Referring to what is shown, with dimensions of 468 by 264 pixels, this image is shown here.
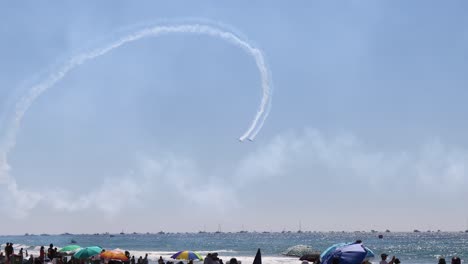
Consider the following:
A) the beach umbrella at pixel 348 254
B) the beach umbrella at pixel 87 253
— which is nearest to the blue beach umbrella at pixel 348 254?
the beach umbrella at pixel 348 254

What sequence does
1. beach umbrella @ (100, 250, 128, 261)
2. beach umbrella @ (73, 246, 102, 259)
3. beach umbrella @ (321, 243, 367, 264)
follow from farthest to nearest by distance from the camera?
beach umbrella @ (100, 250, 128, 261) → beach umbrella @ (73, 246, 102, 259) → beach umbrella @ (321, 243, 367, 264)

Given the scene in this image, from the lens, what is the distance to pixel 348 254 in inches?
562

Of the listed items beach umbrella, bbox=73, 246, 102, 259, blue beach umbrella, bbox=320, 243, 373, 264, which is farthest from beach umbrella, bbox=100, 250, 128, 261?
blue beach umbrella, bbox=320, 243, 373, 264

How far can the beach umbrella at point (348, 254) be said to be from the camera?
14.2 metres

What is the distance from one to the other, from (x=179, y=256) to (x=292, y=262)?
26763 mm

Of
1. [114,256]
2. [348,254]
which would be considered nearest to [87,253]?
[114,256]

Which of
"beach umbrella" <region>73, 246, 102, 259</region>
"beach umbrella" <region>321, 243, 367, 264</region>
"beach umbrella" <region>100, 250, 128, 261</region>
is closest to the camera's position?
"beach umbrella" <region>321, 243, 367, 264</region>

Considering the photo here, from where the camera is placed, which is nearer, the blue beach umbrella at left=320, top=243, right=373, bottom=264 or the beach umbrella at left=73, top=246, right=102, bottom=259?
the blue beach umbrella at left=320, top=243, right=373, bottom=264

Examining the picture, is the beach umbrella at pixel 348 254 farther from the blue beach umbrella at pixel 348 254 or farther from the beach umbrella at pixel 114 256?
the beach umbrella at pixel 114 256

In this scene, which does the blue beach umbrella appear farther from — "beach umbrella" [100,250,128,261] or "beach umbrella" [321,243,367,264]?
"beach umbrella" [100,250,128,261]

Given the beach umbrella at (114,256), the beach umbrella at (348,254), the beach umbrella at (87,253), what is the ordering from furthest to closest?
the beach umbrella at (114,256), the beach umbrella at (87,253), the beach umbrella at (348,254)

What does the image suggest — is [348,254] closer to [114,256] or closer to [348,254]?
[348,254]

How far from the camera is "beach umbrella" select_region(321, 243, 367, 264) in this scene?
14172 millimetres

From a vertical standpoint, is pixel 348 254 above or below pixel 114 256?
above
